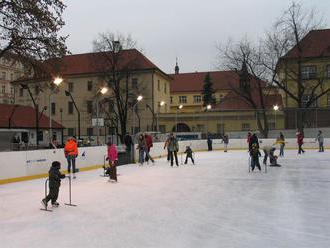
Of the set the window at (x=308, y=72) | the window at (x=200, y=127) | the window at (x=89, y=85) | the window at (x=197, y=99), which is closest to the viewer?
the window at (x=200, y=127)

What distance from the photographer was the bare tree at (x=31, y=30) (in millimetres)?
22000

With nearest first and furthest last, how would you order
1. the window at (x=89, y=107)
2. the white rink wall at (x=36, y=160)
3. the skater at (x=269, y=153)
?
the white rink wall at (x=36, y=160), the skater at (x=269, y=153), the window at (x=89, y=107)

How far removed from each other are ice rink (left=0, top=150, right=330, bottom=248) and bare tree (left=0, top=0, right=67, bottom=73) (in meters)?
10.3

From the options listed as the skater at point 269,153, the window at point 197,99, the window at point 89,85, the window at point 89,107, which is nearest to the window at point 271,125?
the skater at point 269,153

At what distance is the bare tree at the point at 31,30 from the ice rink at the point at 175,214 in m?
10.3

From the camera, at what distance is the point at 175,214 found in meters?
8.82

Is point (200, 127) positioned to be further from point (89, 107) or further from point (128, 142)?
point (128, 142)

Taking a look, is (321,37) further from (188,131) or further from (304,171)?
(304,171)

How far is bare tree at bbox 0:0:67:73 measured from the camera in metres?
22.0

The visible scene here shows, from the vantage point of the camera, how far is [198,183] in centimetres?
1417

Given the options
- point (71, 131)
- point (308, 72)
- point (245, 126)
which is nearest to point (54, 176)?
point (245, 126)

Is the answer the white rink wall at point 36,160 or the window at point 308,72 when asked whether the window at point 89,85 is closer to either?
the window at point 308,72

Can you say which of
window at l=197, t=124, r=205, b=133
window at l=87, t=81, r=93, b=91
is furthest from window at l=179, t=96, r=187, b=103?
window at l=197, t=124, r=205, b=133

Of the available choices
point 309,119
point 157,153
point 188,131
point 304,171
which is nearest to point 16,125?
point 188,131
